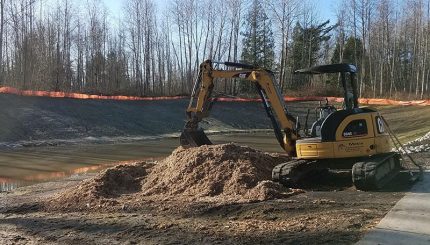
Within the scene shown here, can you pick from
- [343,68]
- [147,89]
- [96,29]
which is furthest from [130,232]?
[96,29]

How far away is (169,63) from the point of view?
71.4 m

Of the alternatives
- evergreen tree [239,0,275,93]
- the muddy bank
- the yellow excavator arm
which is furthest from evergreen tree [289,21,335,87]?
the yellow excavator arm

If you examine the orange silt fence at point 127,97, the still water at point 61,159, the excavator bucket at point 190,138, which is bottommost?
the still water at point 61,159

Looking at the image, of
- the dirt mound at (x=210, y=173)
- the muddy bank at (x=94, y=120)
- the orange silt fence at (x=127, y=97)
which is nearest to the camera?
the dirt mound at (x=210, y=173)

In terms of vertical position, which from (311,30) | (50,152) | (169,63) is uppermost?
(311,30)

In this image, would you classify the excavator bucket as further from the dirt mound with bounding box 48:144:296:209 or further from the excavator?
the excavator

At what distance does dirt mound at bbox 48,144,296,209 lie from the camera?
9.84 meters

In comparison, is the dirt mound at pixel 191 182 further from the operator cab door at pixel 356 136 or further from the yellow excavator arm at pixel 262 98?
the operator cab door at pixel 356 136

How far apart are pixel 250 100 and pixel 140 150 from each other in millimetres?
26114

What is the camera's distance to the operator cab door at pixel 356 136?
33.7ft

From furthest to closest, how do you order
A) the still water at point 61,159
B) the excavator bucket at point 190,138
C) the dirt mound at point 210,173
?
the still water at point 61,159 < the excavator bucket at point 190,138 < the dirt mound at point 210,173

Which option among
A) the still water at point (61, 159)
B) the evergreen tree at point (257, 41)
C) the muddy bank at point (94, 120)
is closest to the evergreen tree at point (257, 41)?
the evergreen tree at point (257, 41)

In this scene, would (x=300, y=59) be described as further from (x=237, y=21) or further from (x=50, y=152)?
(x=50, y=152)

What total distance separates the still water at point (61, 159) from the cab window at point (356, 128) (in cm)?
969
